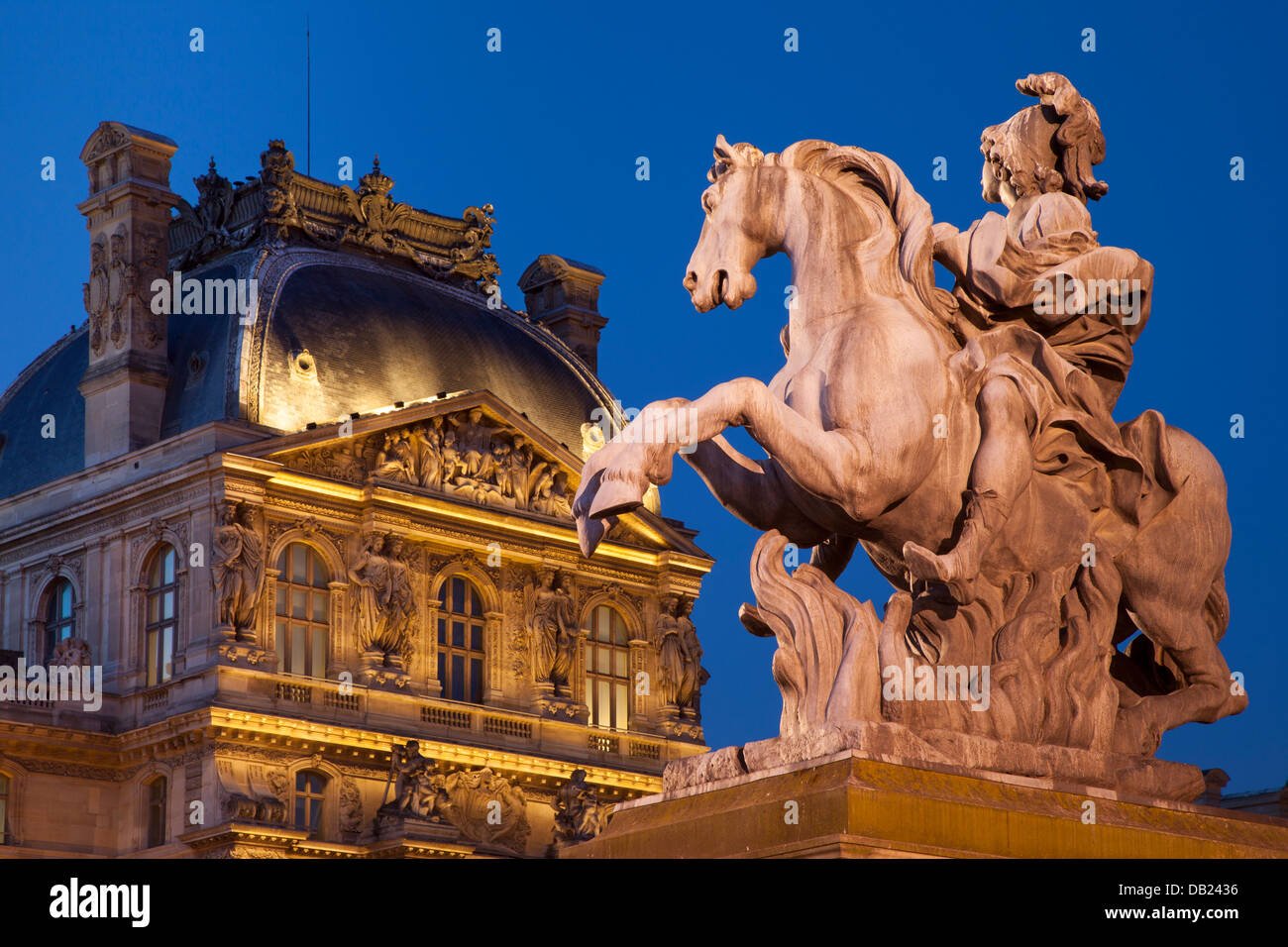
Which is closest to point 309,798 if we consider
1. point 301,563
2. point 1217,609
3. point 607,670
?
point 301,563

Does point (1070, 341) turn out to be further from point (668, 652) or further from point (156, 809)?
point (668, 652)

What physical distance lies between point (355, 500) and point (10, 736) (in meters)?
6.81

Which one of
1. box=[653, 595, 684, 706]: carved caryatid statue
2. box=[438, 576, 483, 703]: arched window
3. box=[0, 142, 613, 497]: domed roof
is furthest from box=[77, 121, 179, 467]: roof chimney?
box=[653, 595, 684, 706]: carved caryatid statue

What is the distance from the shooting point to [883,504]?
277 inches

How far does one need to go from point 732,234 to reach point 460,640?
31.6 meters

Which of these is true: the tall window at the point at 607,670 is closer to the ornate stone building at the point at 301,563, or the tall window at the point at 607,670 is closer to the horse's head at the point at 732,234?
the ornate stone building at the point at 301,563

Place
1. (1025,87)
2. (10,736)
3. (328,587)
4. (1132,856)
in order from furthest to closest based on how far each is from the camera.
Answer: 1. (328,587)
2. (10,736)
3. (1025,87)
4. (1132,856)

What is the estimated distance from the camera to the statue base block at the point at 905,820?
6488 mm

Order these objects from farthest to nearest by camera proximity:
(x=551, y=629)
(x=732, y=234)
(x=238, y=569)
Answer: (x=551, y=629)
(x=238, y=569)
(x=732, y=234)

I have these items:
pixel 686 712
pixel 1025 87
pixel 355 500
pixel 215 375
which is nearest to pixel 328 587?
pixel 355 500

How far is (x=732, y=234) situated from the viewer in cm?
734

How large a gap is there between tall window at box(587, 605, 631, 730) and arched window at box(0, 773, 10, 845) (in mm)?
10710

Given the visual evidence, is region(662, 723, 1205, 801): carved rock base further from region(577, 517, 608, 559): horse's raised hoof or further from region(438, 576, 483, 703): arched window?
region(438, 576, 483, 703): arched window
